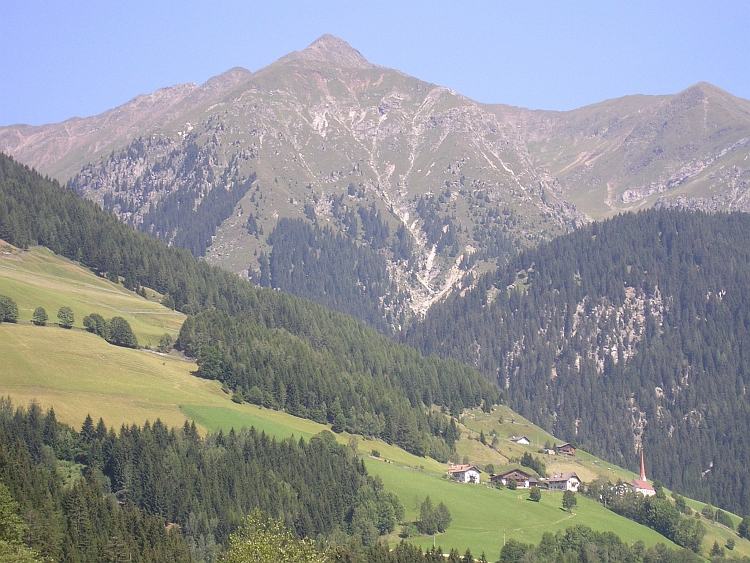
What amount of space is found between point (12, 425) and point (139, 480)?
18712 mm

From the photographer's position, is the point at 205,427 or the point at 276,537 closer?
the point at 276,537

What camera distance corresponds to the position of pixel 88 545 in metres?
118

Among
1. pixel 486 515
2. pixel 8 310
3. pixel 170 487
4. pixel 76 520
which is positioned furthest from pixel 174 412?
pixel 76 520

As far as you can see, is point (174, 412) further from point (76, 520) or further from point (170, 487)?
point (76, 520)

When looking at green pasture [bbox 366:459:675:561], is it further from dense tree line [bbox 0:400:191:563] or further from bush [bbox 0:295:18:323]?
bush [bbox 0:295:18:323]

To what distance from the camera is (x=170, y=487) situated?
150375 millimetres

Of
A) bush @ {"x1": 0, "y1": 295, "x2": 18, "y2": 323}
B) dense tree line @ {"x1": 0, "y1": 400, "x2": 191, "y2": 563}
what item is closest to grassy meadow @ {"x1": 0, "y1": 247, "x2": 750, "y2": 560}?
bush @ {"x1": 0, "y1": 295, "x2": 18, "y2": 323}

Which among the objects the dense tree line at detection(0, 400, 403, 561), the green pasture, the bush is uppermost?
the bush

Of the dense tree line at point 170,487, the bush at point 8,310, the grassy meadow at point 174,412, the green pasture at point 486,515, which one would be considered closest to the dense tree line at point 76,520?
the dense tree line at point 170,487

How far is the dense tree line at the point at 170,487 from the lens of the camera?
12131 centimetres

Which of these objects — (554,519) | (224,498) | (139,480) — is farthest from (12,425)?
(554,519)

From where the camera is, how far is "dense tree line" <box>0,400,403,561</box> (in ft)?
398

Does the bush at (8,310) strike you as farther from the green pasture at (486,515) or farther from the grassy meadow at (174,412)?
the green pasture at (486,515)

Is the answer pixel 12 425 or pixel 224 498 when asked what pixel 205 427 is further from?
pixel 12 425
